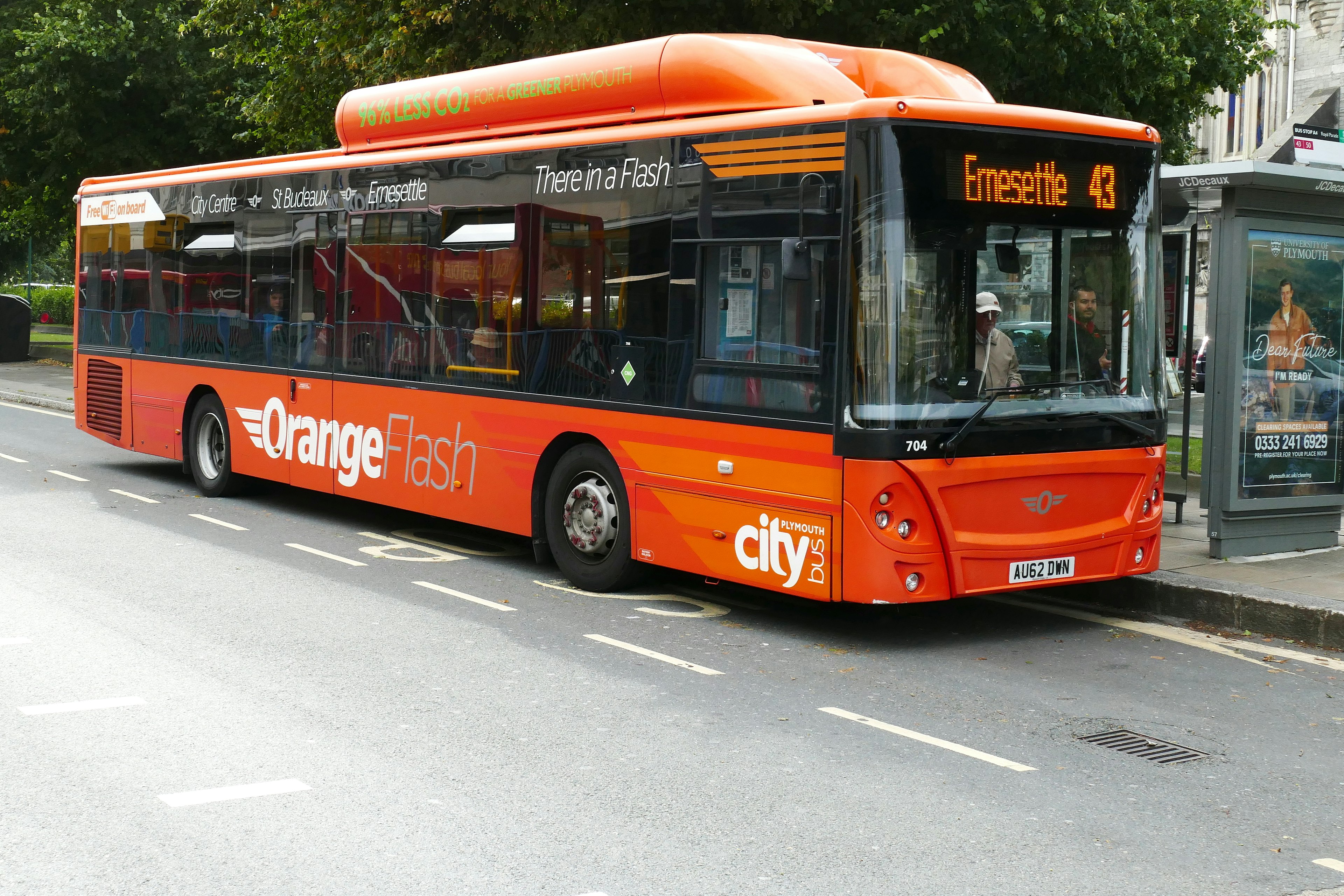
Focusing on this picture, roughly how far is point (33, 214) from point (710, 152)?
3169 cm

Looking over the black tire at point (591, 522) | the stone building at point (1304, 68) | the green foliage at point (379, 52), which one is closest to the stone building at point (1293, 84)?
the stone building at point (1304, 68)

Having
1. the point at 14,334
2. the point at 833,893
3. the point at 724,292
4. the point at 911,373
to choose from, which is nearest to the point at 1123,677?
the point at 911,373

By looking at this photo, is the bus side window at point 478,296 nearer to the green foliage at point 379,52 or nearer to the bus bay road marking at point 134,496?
the bus bay road marking at point 134,496

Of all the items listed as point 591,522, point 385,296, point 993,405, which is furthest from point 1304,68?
point 993,405

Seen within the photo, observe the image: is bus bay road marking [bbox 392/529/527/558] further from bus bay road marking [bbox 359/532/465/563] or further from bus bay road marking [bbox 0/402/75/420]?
bus bay road marking [bbox 0/402/75/420]

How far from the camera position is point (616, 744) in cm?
600

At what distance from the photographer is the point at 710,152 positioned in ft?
27.7

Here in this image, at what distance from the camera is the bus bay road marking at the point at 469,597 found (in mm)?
8891

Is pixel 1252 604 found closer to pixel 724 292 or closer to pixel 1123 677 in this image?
pixel 1123 677

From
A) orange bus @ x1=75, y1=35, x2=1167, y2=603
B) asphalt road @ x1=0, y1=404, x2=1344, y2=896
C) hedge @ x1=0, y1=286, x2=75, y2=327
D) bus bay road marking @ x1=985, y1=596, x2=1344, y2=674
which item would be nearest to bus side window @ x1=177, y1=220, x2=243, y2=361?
orange bus @ x1=75, y1=35, x2=1167, y2=603

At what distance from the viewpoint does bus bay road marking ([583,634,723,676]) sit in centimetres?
738

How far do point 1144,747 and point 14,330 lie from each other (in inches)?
1324

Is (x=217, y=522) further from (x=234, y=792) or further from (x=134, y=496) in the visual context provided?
(x=234, y=792)

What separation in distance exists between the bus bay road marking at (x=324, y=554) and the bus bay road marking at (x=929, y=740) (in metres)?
4.62
